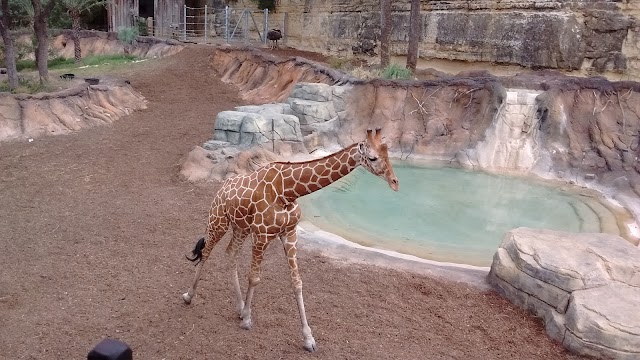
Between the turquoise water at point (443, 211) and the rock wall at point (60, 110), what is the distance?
619 cm

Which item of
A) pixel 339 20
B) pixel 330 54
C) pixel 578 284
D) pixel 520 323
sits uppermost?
pixel 339 20

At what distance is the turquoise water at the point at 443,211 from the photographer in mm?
7480

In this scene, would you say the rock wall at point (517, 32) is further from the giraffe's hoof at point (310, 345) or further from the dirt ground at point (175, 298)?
the giraffe's hoof at point (310, 345)

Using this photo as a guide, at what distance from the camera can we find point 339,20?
71.4ft

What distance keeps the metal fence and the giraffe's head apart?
819 inches

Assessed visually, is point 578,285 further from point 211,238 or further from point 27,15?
point 27,15

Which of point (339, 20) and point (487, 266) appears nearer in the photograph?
point (487, 266)

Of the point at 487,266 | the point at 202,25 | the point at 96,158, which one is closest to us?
the point at 487,266

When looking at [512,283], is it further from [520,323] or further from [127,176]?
[127,176]

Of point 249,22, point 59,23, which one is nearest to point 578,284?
point 249,22

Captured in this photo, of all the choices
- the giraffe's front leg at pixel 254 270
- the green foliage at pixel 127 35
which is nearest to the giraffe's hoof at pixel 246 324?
the giraffe's front leg at pixel 254 270

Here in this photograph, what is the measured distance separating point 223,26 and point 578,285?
2401 cm

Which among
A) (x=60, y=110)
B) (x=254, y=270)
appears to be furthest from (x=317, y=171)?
(x=60, y=110)

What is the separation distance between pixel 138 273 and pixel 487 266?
4.23 m
